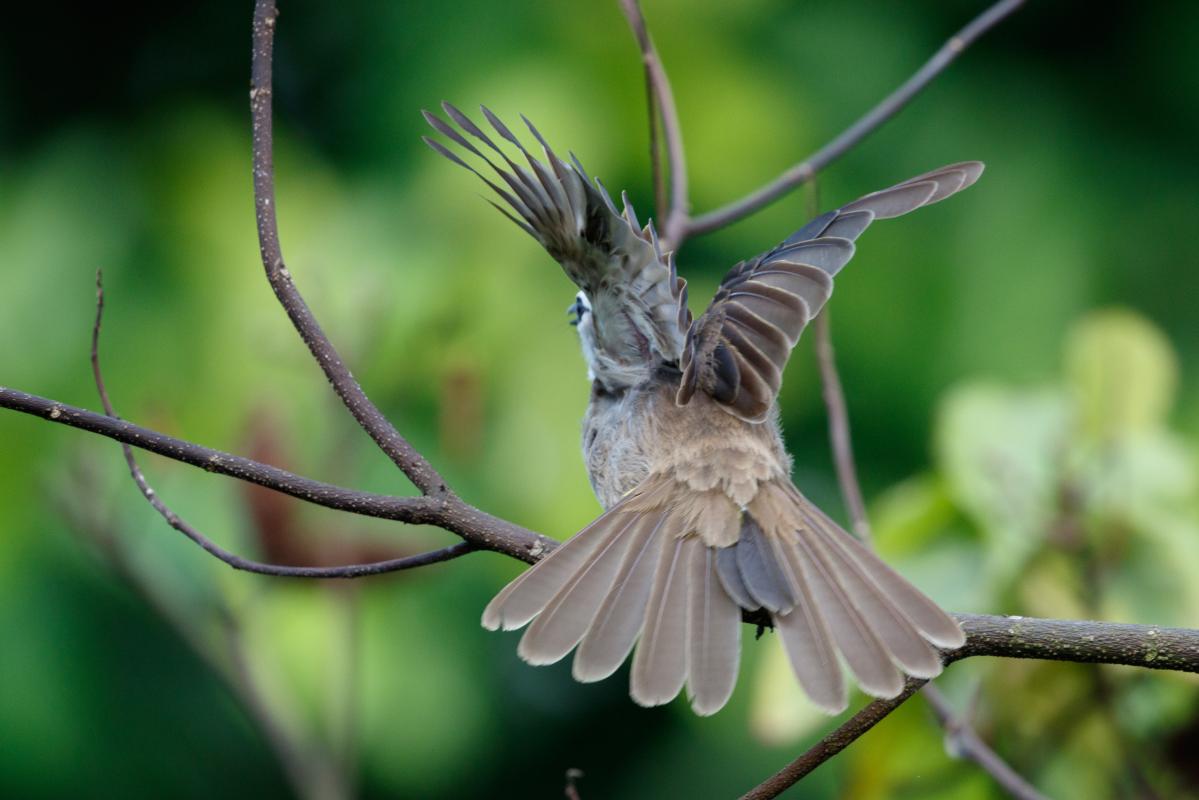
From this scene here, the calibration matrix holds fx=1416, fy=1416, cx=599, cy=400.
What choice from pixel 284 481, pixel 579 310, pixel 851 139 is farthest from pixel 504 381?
pixel 284 481

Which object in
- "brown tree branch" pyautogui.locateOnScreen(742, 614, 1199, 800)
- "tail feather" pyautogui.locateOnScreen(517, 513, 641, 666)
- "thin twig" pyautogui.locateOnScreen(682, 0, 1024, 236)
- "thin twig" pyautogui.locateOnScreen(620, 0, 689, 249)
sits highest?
"thin twig" pyautogui.locateOnScreen(620, 0, 689, 249)

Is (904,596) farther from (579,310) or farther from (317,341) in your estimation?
(579,310)

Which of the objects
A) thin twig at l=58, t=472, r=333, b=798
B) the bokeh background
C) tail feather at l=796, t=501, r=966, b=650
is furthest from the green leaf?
thin twig at l=58, t=472, r=333, b=798

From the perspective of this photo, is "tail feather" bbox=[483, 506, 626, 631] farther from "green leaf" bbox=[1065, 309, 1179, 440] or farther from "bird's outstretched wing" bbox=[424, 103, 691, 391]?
"green leaf" bbox=[1065, 309, 1179, 440]

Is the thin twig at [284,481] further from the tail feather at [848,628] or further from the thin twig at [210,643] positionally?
the thin twig at [210,643]

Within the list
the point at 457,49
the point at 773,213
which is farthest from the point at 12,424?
the point at 773,213

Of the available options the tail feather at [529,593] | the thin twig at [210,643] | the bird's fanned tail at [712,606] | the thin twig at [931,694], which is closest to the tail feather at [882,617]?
the bird's fanned tail at [712,606]

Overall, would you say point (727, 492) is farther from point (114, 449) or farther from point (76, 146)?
point (76, 146)
